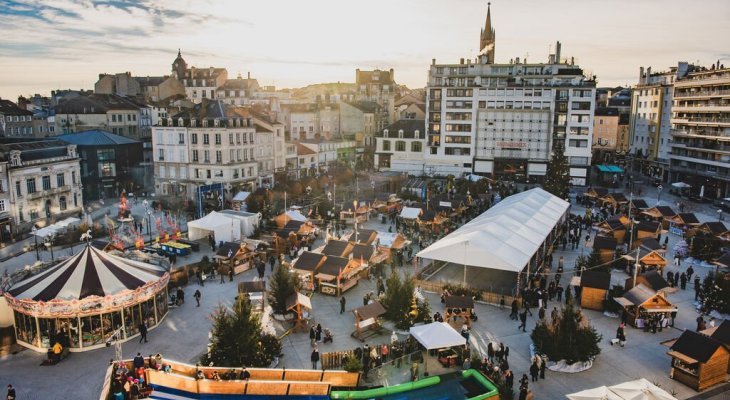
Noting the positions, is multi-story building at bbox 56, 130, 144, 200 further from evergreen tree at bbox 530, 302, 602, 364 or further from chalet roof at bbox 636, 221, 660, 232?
evergreen tree at bbox 530, 302, 602, 364

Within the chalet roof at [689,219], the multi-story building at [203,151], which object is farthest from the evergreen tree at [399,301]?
the multi-story building at [203,151]

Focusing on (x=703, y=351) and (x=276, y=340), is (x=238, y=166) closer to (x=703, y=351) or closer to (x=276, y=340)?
(x=276, y=340)

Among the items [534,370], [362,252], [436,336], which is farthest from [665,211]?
[436,336]

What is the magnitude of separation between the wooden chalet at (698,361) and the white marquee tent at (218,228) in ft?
89.0

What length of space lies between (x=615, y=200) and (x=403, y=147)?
1206 inches

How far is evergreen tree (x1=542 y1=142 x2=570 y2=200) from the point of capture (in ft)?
176

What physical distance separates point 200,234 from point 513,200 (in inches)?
956

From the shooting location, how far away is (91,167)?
183 ft

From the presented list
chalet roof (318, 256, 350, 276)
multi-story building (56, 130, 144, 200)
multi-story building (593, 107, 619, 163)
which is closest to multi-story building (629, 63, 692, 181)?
multi-story building (593, 107, 619, 163)

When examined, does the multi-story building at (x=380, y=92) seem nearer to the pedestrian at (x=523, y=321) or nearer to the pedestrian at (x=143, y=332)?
the pedestrian at (x=523, y=321)

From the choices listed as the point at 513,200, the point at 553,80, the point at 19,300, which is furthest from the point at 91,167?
the point at 553,80

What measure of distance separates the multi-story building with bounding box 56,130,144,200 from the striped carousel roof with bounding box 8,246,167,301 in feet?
117

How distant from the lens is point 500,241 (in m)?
28.6

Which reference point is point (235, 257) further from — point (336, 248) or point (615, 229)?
point (615, 229)
